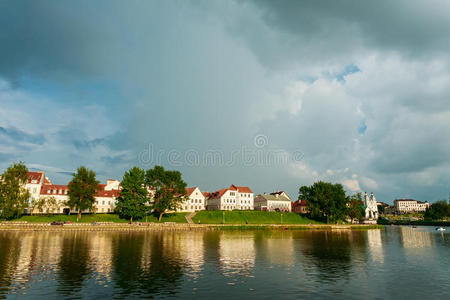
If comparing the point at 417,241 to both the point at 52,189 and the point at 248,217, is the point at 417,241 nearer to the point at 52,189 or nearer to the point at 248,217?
the point at 248,217

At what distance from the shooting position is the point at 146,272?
108 ft

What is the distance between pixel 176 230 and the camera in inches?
4001

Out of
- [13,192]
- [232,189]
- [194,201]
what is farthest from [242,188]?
[13,192]

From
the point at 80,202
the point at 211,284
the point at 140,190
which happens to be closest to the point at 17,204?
the point at 80,202

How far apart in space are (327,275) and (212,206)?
139 m

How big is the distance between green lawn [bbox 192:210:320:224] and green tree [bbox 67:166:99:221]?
41.9 metres

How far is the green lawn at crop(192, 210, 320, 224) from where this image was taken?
128 m

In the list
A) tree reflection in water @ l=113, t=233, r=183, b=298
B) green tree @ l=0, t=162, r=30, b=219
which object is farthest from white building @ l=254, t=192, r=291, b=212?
tree reflection in water @ l=113, t=233, r=183, b=298

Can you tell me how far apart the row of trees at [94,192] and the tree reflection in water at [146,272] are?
68.2 meters

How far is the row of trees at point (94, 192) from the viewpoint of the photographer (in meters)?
97.8

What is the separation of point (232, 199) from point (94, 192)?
7286 cm

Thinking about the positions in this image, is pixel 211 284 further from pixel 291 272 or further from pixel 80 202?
pixel 80 202

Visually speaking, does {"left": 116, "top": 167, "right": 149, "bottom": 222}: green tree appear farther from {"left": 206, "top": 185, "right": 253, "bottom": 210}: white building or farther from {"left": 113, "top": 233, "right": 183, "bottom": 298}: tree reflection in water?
{"left": 113, "top": 233, "right": 183, "bottom": 298}: tree reflection in water

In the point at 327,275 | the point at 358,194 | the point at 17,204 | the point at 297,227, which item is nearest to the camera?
the point at 327,275
